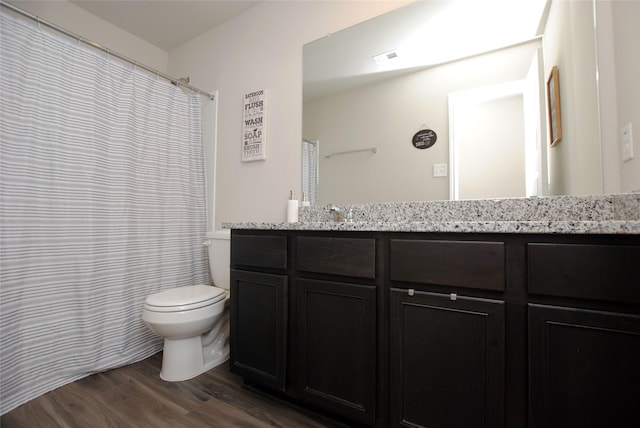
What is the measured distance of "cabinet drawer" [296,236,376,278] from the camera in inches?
42.0

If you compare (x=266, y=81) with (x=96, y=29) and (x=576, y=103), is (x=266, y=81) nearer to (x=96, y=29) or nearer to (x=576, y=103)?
(x=96, y=29)

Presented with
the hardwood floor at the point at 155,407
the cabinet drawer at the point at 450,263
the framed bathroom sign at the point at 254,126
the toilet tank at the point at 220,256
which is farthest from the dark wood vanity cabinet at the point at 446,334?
the framed bathroom sign at the point at 254,126

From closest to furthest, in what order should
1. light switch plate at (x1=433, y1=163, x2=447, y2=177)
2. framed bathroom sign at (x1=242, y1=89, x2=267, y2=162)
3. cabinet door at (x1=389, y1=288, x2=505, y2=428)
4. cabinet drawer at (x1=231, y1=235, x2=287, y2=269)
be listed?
cabinet door at (x1=389, y1=288, x2=505, y2=428)
cabinet drawer at (x1=231, y1=235, x2=287, y2=269)
light switch plate at (x1=433, y1=163, x2=447, y2=177)
framed bathroom sign at (x1=242, y1=89, x2=267, y2=162)

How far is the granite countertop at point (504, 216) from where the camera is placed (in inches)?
30.4

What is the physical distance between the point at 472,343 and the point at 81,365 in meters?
1.96

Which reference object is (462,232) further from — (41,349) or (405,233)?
(41,349)

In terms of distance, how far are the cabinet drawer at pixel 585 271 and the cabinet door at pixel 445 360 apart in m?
0.14

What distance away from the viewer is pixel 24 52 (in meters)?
1.42

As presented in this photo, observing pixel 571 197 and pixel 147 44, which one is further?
pixel 147 44

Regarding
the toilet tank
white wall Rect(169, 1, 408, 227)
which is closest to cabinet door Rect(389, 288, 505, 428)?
white wall Rect(169, 1, 408, 227)

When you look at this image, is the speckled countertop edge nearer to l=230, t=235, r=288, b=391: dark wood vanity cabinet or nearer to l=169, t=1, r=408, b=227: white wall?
l=230, t=235, r=288, b=391: dark wood vanity cabinet

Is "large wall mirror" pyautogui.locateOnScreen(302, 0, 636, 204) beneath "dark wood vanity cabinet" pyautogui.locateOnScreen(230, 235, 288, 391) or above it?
above

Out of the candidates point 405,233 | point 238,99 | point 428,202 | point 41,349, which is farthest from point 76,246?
point 428,202

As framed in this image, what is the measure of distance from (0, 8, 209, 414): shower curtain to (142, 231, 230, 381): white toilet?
359 mm
